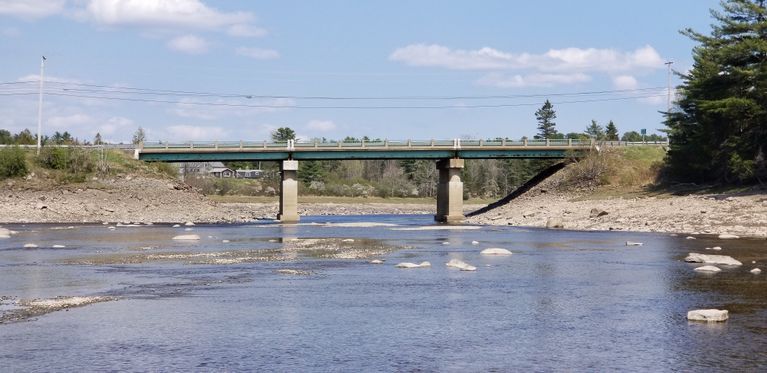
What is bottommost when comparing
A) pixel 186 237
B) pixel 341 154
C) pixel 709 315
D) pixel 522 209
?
pixel 186 237

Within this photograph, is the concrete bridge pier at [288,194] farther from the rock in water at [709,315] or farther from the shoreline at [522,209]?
the rock in water at [709,315]

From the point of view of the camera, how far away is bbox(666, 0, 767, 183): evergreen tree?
306 feet

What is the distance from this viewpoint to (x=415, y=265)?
154 feet

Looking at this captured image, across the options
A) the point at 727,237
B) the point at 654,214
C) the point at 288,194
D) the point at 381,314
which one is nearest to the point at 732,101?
the point at 654,214

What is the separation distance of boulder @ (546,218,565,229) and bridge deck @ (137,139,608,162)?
32862 mm

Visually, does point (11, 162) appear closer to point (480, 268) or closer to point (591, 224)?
point (591, 224)

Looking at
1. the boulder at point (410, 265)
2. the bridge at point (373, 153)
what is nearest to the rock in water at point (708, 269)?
the boulder at point (410, 265)

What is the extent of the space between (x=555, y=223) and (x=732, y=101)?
20.8 m

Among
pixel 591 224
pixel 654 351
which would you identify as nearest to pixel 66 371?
pixel 654 351

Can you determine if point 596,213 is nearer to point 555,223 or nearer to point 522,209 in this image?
point 555,223

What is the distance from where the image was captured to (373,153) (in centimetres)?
12862

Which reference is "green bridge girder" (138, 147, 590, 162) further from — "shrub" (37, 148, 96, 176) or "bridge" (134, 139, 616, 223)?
"shrub" (37, 148, 96, 176)

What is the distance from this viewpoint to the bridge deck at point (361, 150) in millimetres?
121812

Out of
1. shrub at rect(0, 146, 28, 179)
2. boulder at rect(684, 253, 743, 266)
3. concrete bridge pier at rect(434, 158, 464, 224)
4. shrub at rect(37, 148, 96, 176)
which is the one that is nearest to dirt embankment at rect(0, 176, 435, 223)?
shrub at rect(0, 146, 28, 179)
